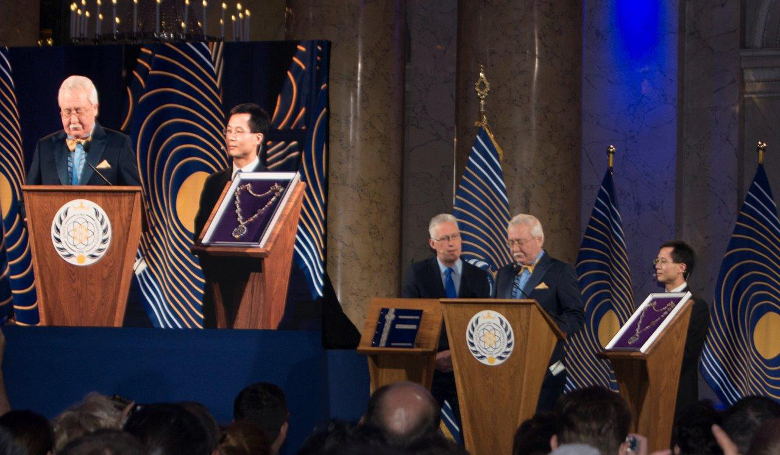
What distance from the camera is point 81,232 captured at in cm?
650

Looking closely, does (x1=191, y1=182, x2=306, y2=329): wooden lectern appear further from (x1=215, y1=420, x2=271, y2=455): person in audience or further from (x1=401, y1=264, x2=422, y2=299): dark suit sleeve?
(x1=215, y1=420, x2=271, y2=455): person in audience

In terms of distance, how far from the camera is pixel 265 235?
6410 millimetres

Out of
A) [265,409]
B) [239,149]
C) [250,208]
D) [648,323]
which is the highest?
[239,149]

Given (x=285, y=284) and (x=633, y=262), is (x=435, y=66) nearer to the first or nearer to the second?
(x=633, y=262)

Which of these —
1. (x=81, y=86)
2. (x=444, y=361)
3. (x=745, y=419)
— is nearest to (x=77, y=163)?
(x=81, y=86)

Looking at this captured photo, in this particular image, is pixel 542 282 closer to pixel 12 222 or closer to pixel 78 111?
pixel 78 111

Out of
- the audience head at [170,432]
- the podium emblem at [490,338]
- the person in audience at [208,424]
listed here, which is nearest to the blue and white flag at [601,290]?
the podium emblem at [490,338]

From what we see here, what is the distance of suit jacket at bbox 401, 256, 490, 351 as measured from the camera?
7.45m

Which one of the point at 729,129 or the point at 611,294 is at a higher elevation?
the point at 729,129

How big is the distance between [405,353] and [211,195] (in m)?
1.47

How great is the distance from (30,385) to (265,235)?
5.41 ft

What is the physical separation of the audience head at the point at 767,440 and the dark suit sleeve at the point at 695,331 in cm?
440

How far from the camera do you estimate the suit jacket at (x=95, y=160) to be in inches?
265

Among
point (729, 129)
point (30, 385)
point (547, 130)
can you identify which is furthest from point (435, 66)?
point (30, 385)
